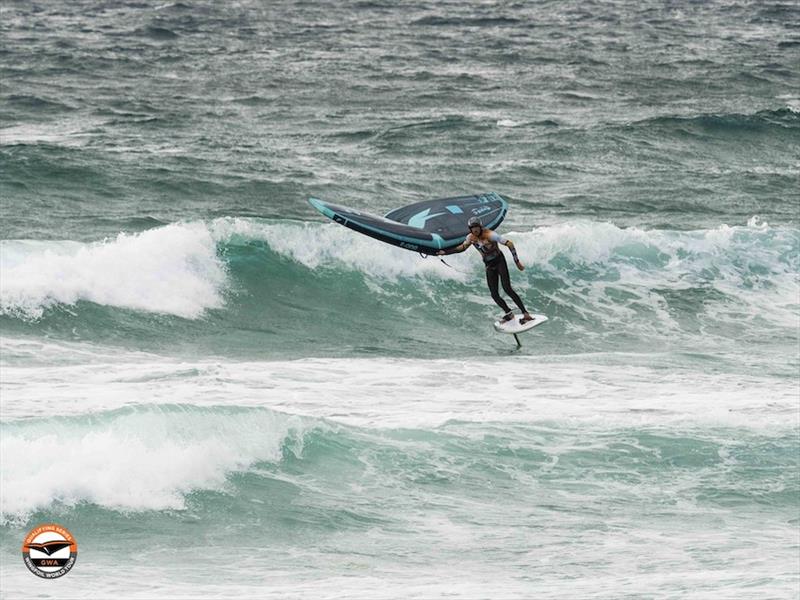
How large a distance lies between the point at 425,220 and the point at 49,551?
23.0 ft

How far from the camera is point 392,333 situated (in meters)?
20.1

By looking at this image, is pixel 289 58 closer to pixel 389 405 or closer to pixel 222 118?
pixel 222 118

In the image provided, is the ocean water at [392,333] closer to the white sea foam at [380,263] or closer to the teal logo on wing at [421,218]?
the white sea foam at [380,263]

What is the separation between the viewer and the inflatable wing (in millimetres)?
15922

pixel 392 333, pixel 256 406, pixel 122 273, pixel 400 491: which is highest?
pixel 256 406

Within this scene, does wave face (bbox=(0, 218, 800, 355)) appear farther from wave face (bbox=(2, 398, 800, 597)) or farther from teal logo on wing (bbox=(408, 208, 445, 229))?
wave face (bbox=(2, 398, 800, 597))

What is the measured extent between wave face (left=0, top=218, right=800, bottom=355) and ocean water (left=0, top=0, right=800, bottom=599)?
0.07 meters

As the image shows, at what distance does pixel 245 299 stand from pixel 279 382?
4.72m

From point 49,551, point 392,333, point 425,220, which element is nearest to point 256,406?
point 425,220

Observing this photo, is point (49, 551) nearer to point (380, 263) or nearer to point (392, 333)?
point (392, 333)

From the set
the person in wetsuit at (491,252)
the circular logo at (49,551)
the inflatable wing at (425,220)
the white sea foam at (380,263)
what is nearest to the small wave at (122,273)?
the white sea foam at (380,263)

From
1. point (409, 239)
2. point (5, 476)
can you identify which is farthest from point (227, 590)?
point (409, 239)

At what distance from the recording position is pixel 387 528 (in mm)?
13055

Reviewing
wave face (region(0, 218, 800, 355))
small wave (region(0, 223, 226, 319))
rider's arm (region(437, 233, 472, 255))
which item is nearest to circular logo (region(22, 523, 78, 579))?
rider's arm (region(437, 233, 472, 255))
